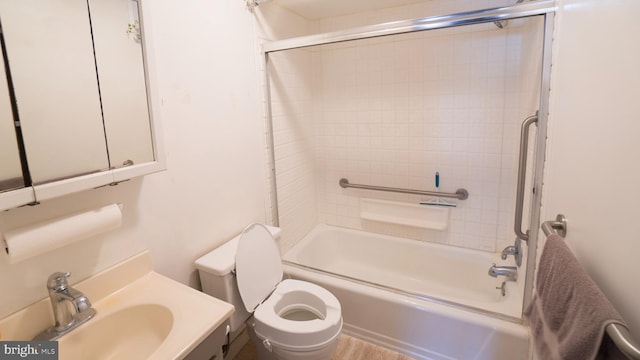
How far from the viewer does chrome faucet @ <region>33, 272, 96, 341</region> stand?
1.04 m

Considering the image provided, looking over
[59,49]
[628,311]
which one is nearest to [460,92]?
[628,311]

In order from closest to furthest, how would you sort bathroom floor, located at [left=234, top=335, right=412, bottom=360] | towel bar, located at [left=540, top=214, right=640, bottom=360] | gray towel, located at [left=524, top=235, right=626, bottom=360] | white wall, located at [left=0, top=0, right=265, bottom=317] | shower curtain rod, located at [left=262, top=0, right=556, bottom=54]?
towel bar, located at [left=540, top=214, right=640, bottom=360] < gray towel, located at [left=524, top=235, right=626, bottom=360] < white wall, located at [left=0, top=0, right=265, bottom=317] < shower curtain rod, located at [left=262, top=0, right=556, bottom=54] < bathroom floor, located at [left=234, top=335, right=412, bottom=360]

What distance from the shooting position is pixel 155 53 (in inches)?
54.2

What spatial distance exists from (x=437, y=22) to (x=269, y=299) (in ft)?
5.40

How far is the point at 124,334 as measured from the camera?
3.86 ft

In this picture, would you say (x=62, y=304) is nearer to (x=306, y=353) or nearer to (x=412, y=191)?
(x=306, y=353)

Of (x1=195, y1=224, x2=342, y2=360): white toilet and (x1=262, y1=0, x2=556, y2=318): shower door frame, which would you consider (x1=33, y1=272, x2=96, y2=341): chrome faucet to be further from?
(x1=262, y1=0, x2=556, y2=318): shower door frame

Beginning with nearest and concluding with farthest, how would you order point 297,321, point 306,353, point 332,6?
point 306,353
point 297,321
point 332,6

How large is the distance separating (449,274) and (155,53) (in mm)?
2363

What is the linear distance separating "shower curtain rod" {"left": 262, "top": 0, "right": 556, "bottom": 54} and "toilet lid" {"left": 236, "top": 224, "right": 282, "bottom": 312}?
1.14m

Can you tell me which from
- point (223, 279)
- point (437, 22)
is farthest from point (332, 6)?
point (223, 279)

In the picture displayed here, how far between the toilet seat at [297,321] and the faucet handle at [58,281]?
0.83m

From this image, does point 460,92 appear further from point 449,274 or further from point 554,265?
point 554,265

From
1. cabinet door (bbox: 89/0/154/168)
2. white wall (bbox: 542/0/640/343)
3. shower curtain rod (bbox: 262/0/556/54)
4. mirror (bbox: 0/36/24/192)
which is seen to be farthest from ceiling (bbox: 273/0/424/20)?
mirror (bbox: 0/36/24/192)
